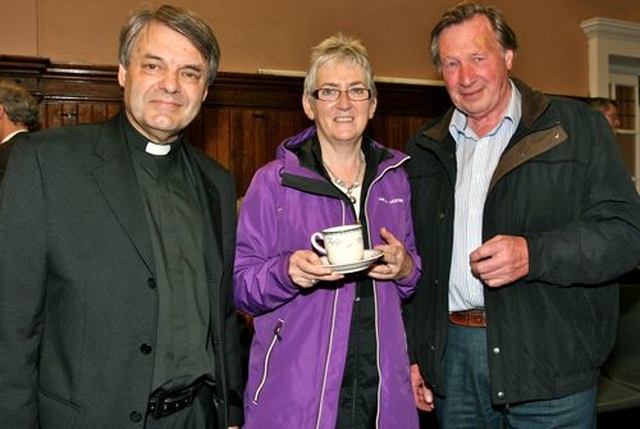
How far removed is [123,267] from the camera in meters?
1.58

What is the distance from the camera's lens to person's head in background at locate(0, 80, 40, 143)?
399cm

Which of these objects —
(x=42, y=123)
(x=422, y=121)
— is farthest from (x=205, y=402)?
(x=422, y=121)

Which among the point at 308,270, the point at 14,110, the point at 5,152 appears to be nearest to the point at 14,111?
the point at 14,110

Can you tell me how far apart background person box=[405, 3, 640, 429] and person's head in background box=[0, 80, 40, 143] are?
2947mm

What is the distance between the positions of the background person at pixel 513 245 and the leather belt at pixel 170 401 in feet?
2.68

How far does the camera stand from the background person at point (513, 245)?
6.07 feet

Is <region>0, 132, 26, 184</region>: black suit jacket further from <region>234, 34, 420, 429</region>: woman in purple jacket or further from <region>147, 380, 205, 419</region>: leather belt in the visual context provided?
<region>147, 380, 205, 419</region>: leather belt

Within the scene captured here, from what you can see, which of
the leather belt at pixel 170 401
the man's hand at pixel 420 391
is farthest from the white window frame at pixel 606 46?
the leather belt at pixel 170 401

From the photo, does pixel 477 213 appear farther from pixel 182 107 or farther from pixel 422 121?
pixel 422 121

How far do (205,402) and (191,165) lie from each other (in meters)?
0.71

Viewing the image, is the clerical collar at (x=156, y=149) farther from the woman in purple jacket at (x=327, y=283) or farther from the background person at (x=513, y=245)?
the background person at (x=513, y=245)

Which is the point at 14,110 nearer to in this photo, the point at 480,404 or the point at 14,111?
Result: the point at 14,111

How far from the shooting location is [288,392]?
187cm

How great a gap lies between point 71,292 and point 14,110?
2932 mm
